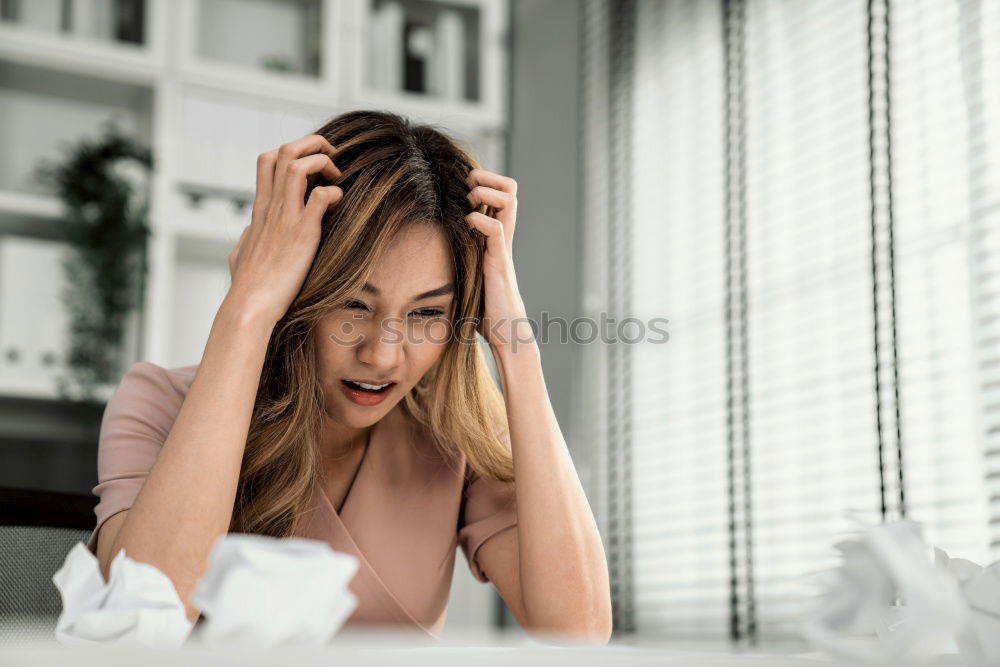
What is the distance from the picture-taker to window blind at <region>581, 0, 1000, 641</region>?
1.79 m

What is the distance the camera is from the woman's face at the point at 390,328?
3.76 ft

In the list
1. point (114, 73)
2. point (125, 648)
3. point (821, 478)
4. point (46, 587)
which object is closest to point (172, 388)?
point (46, 587)

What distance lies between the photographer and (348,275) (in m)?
1.13

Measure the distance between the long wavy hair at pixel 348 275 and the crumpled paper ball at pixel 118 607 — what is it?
0.71m

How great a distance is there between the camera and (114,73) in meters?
2.71

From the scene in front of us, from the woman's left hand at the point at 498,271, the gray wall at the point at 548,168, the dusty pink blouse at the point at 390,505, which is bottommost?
the dusty pink blouse at the point at 390,505

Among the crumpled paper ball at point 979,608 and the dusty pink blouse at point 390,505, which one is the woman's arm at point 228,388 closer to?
the dusty pink blouse at point 390,505

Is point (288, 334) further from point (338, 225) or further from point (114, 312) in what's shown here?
point (114, 312)

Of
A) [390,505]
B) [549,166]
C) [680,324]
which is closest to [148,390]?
[390,505]

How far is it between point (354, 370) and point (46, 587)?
401 millimetres

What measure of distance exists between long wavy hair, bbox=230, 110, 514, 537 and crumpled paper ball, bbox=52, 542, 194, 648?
0.71 metres

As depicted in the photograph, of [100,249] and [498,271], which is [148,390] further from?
[100,249]

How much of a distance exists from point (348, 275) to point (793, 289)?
1372 mm

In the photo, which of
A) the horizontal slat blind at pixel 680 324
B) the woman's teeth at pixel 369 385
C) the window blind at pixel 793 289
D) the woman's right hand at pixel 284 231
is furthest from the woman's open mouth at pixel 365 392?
the horizontal slat blind at pixel 680 324
